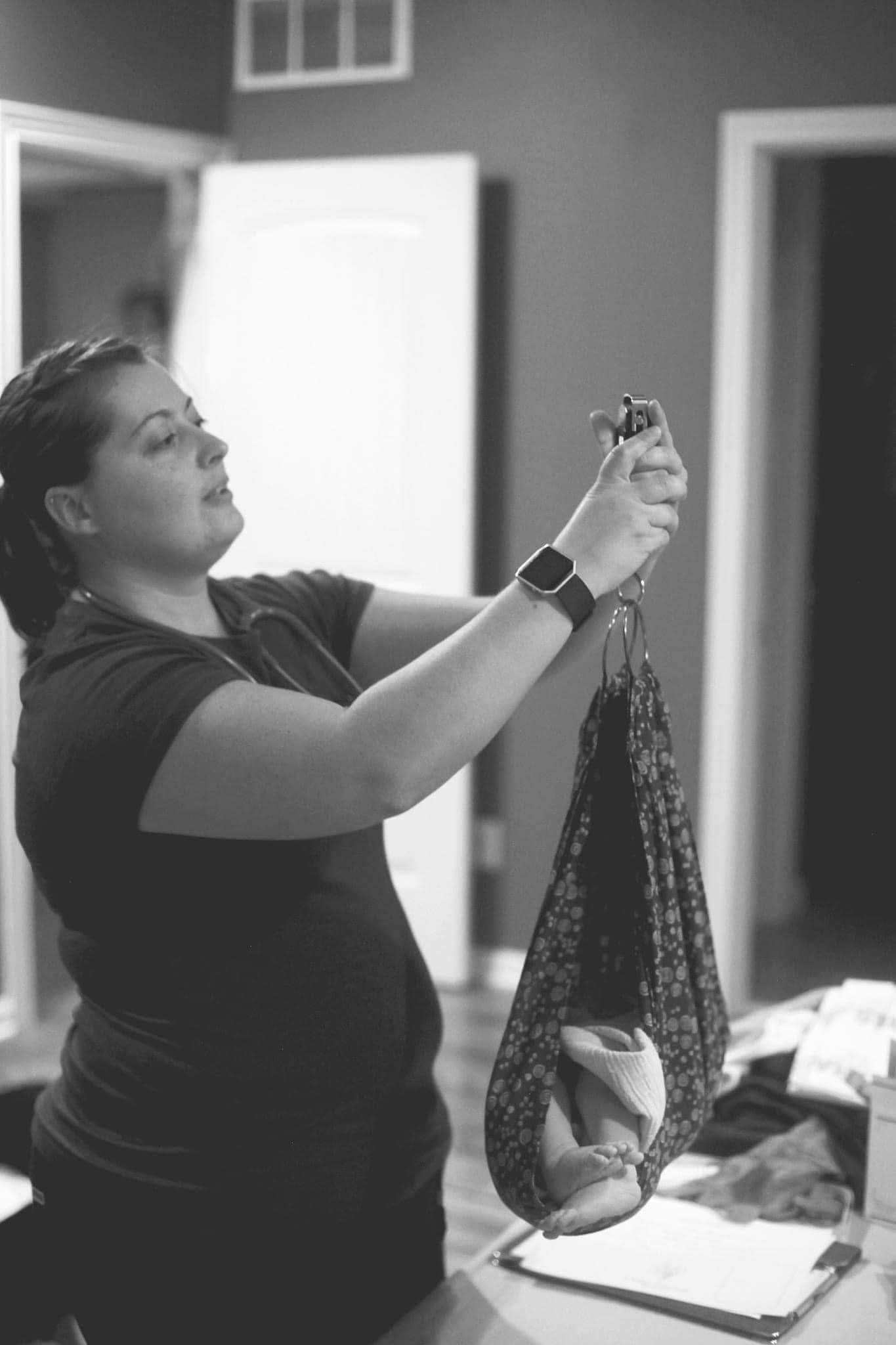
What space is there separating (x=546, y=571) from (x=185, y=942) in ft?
1.48

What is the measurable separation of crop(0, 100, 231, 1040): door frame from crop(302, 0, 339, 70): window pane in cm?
42

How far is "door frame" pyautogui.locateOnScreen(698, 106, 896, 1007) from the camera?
149 inches

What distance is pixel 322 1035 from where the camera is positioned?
4.46ft

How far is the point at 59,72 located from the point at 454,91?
3.35ft

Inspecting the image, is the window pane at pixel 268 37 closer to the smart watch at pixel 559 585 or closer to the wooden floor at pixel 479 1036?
the wooden floor at pixel 479 1036

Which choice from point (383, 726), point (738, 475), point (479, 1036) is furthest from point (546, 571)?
point (479, 1036)

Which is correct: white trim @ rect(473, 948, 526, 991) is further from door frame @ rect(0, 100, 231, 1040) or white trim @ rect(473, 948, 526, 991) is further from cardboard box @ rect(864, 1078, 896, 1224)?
cardboard box @ rect(864, 1078, 896, 1224)

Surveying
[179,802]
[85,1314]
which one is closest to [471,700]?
[179,802]

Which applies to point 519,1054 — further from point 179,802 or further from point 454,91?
point 454,91

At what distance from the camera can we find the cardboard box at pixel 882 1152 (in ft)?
4.75

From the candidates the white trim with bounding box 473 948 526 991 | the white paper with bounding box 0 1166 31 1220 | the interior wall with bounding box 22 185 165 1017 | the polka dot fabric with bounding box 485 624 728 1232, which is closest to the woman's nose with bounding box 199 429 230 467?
the polka dot fabric with bounding box 485 624 728 1232

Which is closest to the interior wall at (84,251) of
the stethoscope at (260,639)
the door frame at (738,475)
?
the door frame at (738,475)

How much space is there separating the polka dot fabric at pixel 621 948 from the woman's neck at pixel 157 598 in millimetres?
375

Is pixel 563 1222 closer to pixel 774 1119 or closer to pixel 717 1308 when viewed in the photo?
pixel 717 1308
